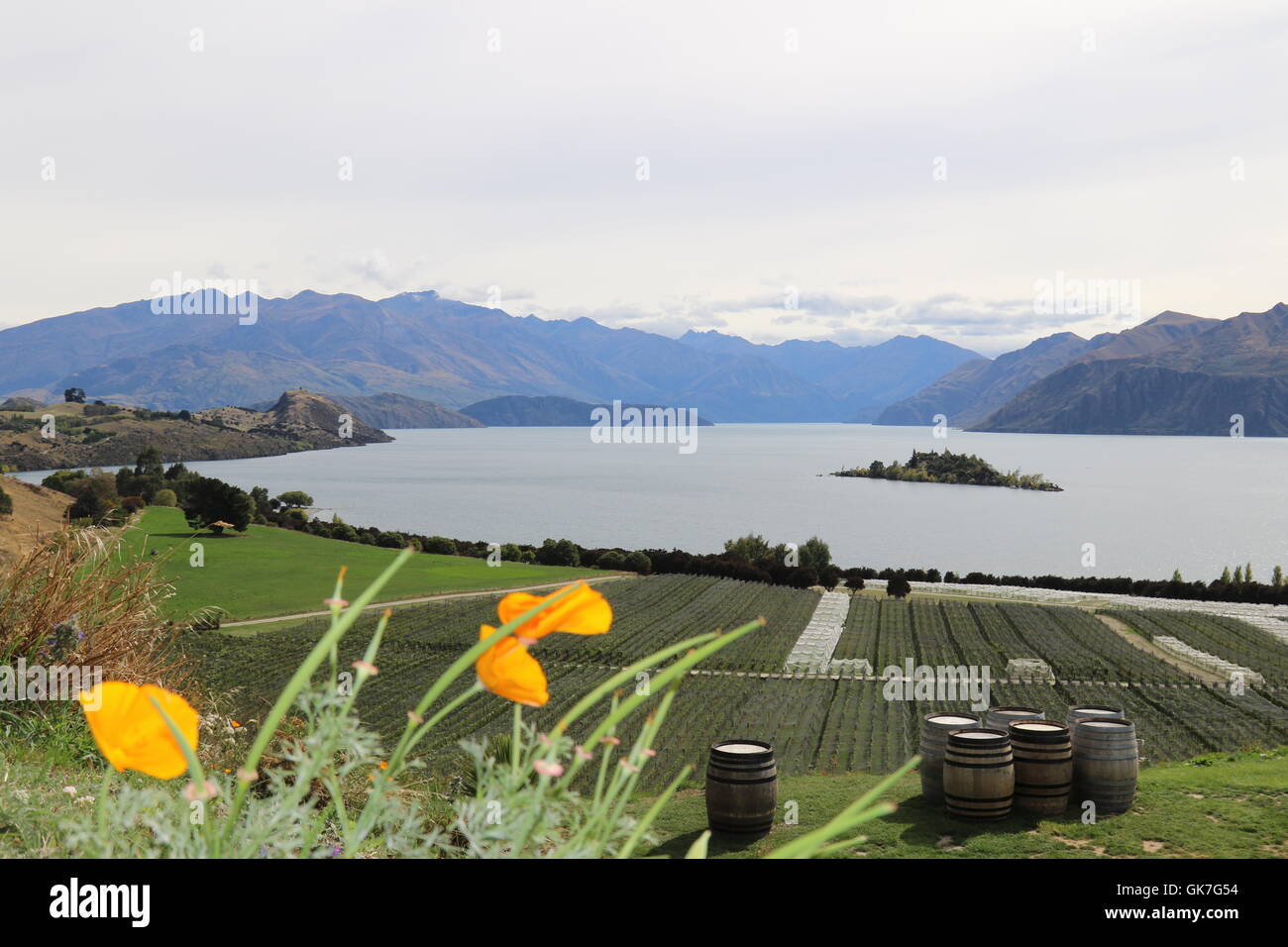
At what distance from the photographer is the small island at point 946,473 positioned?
169 metres

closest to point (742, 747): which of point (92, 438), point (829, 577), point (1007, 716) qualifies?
point (1007, 716)

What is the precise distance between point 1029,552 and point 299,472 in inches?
4942

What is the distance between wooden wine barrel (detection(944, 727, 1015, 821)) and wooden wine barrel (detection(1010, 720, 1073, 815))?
0.74 feet

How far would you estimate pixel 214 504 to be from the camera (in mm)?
62094

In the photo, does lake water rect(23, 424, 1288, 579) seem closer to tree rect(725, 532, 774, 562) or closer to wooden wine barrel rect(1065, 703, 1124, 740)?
tree rect(725, 532, 774, 562)

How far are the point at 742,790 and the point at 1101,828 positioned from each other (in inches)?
135

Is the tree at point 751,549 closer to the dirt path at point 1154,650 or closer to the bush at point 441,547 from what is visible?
the bush at point 441,547

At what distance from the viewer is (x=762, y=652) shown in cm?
3966

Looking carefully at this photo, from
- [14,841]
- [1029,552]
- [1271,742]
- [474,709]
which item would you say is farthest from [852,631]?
[1029,552]

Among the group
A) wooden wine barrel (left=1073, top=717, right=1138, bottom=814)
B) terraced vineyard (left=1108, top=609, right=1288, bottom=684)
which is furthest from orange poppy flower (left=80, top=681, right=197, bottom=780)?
terraced vineyard (left=1108, top=609, right=1288, bottom=684)

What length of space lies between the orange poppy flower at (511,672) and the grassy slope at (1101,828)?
26.0 ft

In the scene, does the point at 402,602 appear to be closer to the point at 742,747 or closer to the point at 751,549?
the point at 751,549

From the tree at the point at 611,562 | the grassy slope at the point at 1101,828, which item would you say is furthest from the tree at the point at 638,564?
the grassy slope at the point at 1101,828
